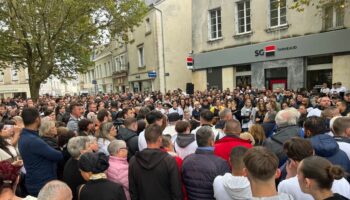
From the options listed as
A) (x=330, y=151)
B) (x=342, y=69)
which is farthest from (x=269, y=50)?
(x=330, y=151)

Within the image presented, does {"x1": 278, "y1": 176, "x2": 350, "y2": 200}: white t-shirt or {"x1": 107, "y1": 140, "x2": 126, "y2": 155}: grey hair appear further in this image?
{"x1": 107, "y1": 140, "x2": 126, "y2": 155}: grey hair

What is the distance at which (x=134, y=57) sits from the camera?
32.1m

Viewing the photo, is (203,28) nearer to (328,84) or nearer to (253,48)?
(253,48)

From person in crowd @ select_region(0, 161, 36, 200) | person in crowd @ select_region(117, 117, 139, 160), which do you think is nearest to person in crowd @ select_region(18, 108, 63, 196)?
person in crowd @ select_region(117, 117, 139, 160)

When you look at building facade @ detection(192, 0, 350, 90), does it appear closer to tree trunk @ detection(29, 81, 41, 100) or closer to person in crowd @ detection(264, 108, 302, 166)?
person in crowd @ detection(264, 108, 302, 166)

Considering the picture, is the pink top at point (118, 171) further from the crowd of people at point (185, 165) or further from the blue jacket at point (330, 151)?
the blue jacket at point (330, 151)

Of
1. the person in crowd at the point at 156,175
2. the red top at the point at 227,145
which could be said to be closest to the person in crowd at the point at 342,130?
the red top at the point at 227,145

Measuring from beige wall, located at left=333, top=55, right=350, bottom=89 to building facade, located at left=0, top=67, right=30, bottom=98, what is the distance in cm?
4413

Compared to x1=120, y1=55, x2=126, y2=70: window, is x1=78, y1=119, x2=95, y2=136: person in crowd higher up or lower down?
lower down

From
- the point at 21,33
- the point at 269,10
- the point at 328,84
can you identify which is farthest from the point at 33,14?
the point at 328,84

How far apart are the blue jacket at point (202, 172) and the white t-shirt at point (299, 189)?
30.2 inches

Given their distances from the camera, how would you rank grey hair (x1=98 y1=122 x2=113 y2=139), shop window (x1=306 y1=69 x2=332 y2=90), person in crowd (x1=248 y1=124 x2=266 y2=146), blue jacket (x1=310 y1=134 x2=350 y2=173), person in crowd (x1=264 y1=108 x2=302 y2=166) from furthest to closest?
1. shop window (x1=306 y1=69 x2=332 y2=90)
2. grey hair (x1=98 y1=122 x2=113 y2=139)
3. person in crowd (x1=248 y1=124 x2=266 y2=146)
4. person in crowd (x1=264 y1=108 x2=302 y2=166)
5. blue jacket (x1=310 y1=134 x2=350 y2=173)

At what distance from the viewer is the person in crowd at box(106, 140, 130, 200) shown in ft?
12.2

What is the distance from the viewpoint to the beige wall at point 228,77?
2055 centimetres
